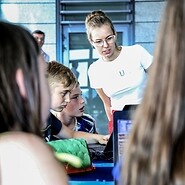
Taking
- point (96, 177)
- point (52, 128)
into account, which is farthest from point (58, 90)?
point (96, 177)

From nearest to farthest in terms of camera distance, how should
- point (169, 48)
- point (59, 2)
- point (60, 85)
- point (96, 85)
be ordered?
point (169, 48) < point (60, 85) < point (96, 85) < point (59, 2)

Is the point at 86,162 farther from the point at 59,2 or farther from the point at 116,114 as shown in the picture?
the point at 59,2

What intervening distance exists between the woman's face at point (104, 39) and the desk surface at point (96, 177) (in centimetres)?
83

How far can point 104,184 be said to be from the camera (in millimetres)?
1524

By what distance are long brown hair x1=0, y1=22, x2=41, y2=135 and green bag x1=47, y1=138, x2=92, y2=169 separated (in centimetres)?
90

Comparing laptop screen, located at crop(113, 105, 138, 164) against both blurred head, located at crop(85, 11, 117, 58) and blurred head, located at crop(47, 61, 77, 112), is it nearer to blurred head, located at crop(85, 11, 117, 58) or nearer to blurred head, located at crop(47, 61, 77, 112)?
blurred head, located at crop(47, 61, 77, 112)

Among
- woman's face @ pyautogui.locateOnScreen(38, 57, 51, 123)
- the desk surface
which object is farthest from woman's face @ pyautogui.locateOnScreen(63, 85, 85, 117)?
woman's face @ pyautogui.locateOnScreen(38, 57, 51, 123)

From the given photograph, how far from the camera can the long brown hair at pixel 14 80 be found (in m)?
0.71

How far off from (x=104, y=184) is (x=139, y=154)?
861 mm

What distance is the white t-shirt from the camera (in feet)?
8.36

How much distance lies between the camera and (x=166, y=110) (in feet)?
2.15

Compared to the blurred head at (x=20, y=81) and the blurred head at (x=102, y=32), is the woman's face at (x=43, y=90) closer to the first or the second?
the blurred head at (x=20, y=81)

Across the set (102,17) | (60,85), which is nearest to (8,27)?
(60,85)

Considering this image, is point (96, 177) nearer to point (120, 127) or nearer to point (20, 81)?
point (120, 127)
